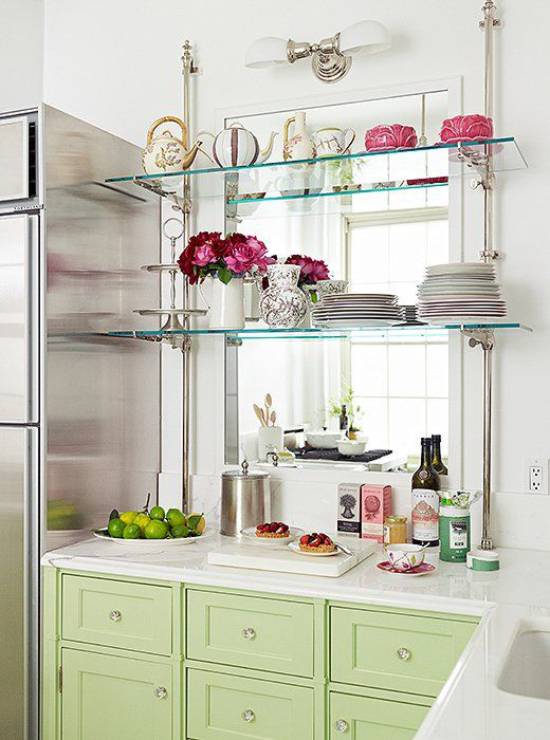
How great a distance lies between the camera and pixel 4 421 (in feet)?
8.63

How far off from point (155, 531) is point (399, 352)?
3.06ft

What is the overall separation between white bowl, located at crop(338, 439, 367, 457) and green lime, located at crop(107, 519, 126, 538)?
727mm

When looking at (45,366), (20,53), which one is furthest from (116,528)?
(20,53)

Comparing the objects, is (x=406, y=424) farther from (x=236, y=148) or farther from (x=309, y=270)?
(x=236, y=148)

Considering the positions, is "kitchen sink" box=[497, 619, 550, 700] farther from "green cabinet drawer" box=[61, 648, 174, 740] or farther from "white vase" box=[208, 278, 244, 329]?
"white vase" box=[208, 278, 244, 329]

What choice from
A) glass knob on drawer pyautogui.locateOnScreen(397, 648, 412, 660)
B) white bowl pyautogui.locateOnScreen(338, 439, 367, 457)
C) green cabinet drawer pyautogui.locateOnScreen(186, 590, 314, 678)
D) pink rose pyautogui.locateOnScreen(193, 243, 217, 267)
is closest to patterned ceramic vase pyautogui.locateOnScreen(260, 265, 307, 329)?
pink rose pyautogui.locateOnScreen(193, 243, 217, 267)

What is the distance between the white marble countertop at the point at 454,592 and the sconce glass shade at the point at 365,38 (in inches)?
60.4

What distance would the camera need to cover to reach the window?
8.96ft

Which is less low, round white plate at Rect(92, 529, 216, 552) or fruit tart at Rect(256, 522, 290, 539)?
fruit tart at Rect(256, 522, 290, 539)

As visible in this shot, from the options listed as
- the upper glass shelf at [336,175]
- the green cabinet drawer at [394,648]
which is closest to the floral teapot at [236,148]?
the upper glass shelf at [336,175]

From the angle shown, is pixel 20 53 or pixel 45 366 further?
pixel 20 53

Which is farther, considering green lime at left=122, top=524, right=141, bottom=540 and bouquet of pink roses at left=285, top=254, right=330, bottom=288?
bouquet of pink roses at left=285, top=254, right=330, bottom=288

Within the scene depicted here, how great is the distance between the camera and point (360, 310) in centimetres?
252

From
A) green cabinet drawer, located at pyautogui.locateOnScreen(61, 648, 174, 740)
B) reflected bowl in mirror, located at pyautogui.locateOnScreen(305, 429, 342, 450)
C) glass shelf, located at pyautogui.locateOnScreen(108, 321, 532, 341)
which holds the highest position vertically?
glass shelf, located at pyautogui.locateOnScreen(108, 321, 532, 341)
